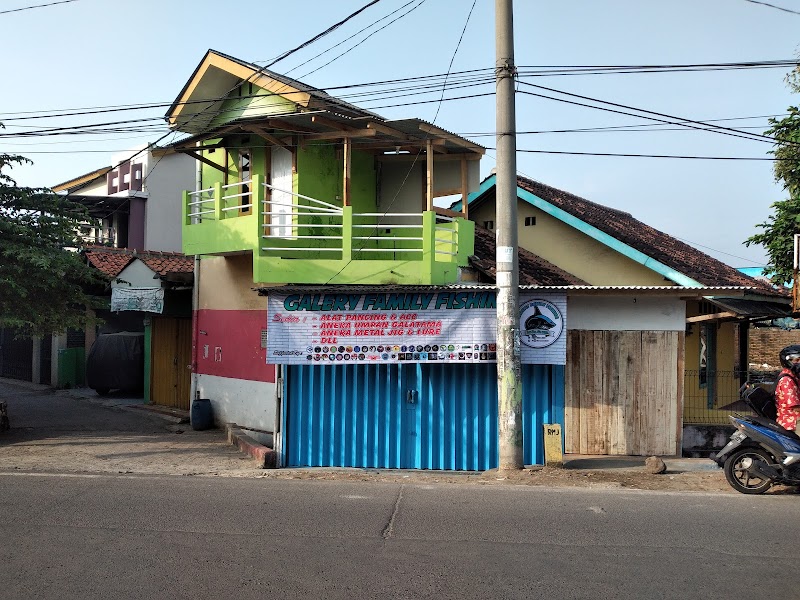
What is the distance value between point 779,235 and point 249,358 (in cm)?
1216

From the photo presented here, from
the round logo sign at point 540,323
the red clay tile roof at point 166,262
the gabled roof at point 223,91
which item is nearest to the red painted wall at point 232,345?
the red clay tile roof at point 166,262

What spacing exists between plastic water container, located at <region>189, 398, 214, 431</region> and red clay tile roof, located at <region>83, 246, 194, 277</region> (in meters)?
3.61

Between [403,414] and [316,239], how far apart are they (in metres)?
3.99

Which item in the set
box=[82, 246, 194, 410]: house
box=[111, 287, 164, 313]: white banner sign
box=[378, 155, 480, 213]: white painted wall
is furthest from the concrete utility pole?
box=[111, 287, 164, 313]: white banner sign

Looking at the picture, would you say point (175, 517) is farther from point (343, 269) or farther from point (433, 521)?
point (343, 269)

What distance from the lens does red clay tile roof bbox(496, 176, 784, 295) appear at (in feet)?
50.0

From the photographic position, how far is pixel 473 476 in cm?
1026

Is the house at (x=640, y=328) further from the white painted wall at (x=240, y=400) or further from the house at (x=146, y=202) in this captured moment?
the house at (x=146, y=202)

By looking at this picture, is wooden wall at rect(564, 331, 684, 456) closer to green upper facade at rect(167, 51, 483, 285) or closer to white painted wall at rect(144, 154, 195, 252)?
green upper facade at rect(167, 51, 483, 285)

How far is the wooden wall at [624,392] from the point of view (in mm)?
11500

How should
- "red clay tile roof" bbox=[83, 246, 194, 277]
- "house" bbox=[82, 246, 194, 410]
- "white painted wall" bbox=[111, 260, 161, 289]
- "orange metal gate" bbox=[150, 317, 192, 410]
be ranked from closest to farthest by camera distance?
"house" bbox=[82, 246, 194, 410], "white painted wall" bbox=[111, 260, 161, 289], "orange metal gate" bbox=[150, 317, 192, 410], "red clay tile roof" bbox=[83, 246, 194, 277]

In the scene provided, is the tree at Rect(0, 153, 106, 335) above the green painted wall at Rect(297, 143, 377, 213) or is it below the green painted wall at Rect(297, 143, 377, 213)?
below

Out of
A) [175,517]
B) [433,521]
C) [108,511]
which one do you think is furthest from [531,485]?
[108,511]

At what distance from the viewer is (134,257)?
1759 centimetres
